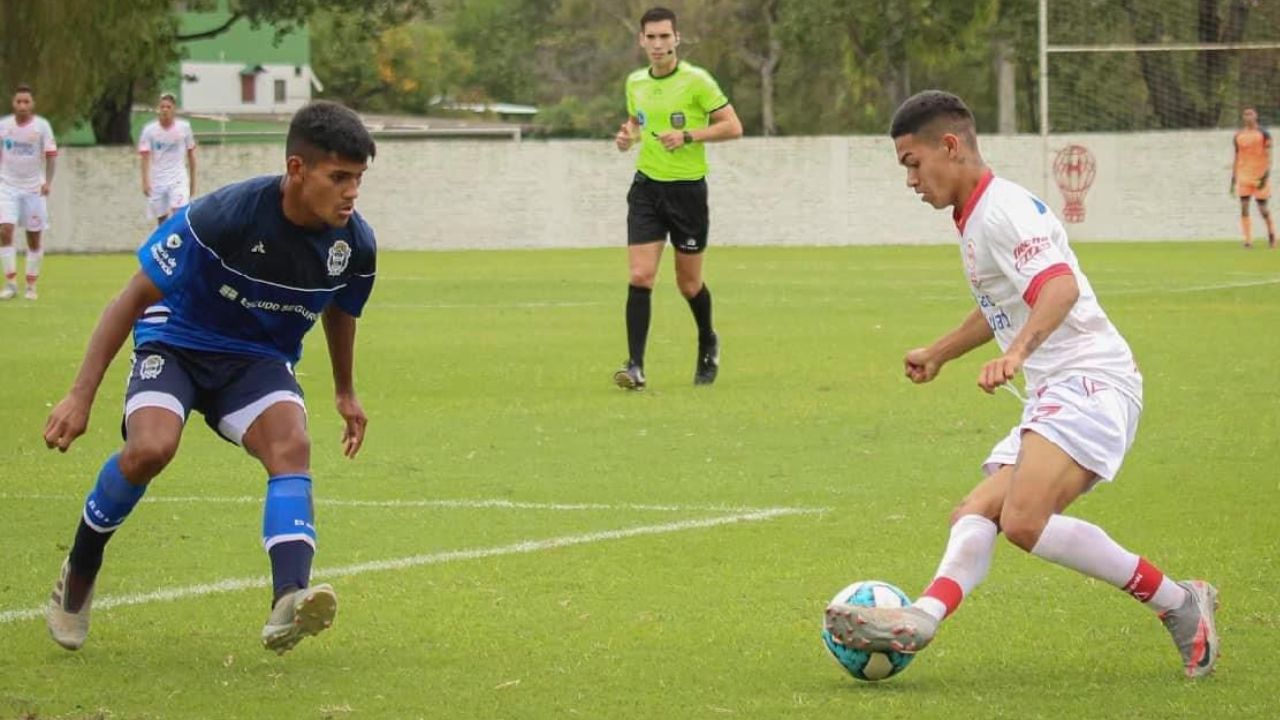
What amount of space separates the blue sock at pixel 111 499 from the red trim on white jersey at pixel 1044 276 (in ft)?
8.40

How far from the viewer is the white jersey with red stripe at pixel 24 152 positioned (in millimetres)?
24172

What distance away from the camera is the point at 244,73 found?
83.2 metres

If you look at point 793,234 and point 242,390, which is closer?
point 242,390

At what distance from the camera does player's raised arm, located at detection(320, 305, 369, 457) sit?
660 centimetres

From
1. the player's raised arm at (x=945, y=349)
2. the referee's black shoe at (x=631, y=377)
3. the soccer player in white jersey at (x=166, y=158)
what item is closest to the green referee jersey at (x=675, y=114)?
the referee's black shoe at (x=631, y=377)

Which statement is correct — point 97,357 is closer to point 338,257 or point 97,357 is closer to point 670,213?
point 338,257

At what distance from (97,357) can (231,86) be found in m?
80.2

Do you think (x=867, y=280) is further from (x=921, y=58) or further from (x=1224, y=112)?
(x=921, y=58)

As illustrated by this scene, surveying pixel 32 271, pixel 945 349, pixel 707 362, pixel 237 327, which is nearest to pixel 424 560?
pixel 237 327

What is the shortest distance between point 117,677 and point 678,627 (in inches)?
66.2

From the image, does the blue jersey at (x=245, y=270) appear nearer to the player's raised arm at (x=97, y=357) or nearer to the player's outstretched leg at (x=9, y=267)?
the player's raised arm at (x=97, y=357)

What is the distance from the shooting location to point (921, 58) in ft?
173

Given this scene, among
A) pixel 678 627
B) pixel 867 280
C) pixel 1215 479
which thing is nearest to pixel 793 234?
pixel 867 280

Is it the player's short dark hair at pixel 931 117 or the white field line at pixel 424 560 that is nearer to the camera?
the player's short dark hair at pixel 931 117
